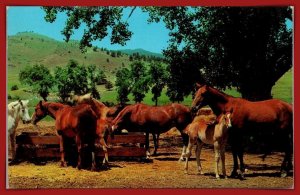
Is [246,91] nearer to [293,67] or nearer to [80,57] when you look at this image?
[293,67]

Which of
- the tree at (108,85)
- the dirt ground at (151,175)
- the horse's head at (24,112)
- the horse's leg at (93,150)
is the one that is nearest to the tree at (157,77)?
the tree at (108,85)

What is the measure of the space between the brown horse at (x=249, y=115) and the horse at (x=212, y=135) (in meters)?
0.24

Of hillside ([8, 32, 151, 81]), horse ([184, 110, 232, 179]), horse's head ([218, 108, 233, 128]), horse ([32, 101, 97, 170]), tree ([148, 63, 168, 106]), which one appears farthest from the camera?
tree ([148, 63, 168, 106])

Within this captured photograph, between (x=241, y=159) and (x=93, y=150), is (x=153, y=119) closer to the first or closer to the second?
(x=93, y=150)

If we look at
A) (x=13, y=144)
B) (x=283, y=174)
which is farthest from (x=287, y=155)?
(x=13, y=144)

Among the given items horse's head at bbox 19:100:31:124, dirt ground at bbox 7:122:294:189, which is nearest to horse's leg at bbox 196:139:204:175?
dirt ground at bbox 7:122:294:189

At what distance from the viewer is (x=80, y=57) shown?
1261cm

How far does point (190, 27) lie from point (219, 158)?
10.5 feet

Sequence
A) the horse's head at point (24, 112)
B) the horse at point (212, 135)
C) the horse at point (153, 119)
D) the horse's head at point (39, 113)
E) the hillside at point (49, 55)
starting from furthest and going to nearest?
1. the horse at point (153, 119)
2. the horse's head at point (39, 113)
3. the horse's head at point (24, 112)
4. the hillside at point (49, 55)
5. the horse at point (212, 135)

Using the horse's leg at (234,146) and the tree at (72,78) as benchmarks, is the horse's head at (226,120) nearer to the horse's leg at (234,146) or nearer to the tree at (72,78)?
the horse's leg at (234,146)

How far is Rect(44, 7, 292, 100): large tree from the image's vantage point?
1270cm

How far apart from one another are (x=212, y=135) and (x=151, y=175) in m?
1.51

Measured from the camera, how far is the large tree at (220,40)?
Answer: 500 inches

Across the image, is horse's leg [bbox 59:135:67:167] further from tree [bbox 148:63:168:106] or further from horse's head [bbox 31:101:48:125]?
tree [bbox 148:63:168:106]
